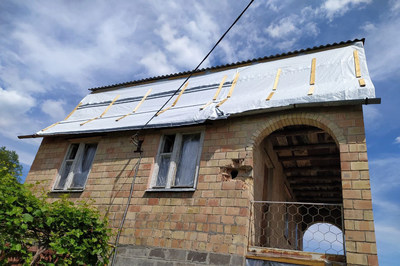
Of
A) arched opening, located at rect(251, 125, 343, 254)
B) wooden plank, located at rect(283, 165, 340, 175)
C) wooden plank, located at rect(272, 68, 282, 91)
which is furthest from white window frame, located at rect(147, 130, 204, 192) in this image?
wooden plank, located at rect(283, 165, 340, 175)

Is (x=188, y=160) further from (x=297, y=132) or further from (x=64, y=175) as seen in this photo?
(x=64, y=175)

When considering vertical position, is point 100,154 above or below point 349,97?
below

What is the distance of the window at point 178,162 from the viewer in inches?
250

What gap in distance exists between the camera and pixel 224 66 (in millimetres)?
8539

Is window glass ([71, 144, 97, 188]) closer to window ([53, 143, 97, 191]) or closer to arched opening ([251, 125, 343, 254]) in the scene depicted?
window ([53, 143, 97, 191])

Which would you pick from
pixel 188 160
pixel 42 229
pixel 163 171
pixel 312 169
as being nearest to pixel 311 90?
pixel 188 160

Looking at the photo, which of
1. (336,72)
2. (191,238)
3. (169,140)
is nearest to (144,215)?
(191,238)

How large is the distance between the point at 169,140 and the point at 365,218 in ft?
14.6

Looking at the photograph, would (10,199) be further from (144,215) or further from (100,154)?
(100,154)

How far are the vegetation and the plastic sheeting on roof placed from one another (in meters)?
2.77

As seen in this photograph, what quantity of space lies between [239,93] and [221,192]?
265cm

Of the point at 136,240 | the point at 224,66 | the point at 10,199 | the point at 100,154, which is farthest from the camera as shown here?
the point at 224,66

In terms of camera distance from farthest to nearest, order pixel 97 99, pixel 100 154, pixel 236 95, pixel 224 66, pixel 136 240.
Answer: pixel 97 99
pixel 224 66
pixel 100 154
pixel 236 95
pixel 136 240

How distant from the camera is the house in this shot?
5.10 metres
